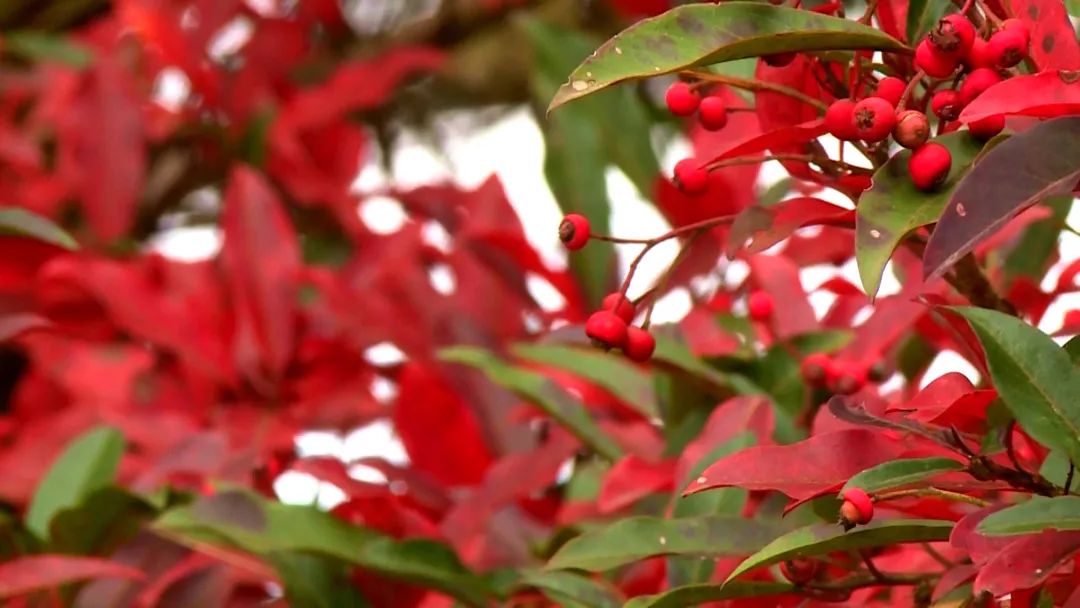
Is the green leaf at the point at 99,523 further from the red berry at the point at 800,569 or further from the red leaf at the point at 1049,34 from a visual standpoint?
the red leaf at the point at 1049,34

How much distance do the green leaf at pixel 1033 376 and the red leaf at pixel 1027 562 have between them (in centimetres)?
3

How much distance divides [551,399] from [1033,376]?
1.37 ft

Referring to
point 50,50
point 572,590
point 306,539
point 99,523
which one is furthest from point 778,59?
point 50,50

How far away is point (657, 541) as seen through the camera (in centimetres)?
59

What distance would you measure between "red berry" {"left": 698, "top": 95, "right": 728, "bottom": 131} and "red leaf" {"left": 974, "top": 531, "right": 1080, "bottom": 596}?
20cm

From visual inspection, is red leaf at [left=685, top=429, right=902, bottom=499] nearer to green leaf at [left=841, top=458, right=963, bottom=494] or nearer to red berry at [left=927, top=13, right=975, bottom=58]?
green leaf at [left=841, top=458, right=963, bottom=494]

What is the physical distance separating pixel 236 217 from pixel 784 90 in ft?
2.34

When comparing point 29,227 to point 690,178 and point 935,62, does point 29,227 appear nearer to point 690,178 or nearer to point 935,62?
point 690,178

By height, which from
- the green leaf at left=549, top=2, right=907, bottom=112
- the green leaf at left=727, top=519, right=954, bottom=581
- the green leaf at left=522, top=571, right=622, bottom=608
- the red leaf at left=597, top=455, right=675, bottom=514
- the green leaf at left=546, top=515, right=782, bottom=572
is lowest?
the red leaf at left=597, top=455, right=675, bottom=514

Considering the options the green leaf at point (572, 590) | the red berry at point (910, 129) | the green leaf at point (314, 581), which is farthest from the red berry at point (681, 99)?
the green leaf at point (314, 581)

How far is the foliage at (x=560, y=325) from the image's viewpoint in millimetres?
473

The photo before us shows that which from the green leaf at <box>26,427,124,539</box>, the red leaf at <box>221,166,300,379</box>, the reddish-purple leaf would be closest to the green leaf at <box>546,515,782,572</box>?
the reddish-purple leaf

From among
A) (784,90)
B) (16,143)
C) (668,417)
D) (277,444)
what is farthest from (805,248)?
(16,143)

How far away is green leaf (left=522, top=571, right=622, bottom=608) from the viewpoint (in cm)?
62
